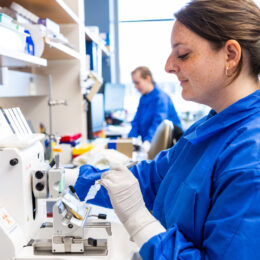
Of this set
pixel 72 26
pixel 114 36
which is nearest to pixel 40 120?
pixel 72 26

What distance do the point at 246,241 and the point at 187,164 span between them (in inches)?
12.9

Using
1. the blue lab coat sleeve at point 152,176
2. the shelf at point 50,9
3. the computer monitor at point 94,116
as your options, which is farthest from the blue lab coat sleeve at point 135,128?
the blue lab coat sleeve at point 152,176

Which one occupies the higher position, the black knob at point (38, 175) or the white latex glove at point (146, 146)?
the black knob at point (38, 175)

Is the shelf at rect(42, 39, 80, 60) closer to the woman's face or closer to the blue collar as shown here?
the woman's face

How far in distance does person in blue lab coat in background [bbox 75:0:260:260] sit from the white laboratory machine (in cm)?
14

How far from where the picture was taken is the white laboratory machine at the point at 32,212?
35.2 inches

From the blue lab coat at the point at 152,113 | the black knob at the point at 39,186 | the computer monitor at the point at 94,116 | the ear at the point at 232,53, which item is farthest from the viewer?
the blue lab coat at the point at 152,113

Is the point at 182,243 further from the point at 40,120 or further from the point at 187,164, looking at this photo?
the point at 40,120

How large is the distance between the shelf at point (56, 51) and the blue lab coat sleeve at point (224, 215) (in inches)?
44.9

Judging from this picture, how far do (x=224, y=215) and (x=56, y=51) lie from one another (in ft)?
5.42

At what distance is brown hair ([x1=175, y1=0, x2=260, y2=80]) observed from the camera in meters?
0.81

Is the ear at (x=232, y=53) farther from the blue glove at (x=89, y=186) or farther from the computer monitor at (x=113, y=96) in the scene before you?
the computer monitor at (x=113, y=96)

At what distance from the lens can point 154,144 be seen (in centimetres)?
262

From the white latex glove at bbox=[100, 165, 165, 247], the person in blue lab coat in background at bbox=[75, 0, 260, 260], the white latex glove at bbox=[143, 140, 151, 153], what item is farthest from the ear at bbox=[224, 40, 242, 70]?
the white latex glove at bbox=[143, 140, 151, 153]
